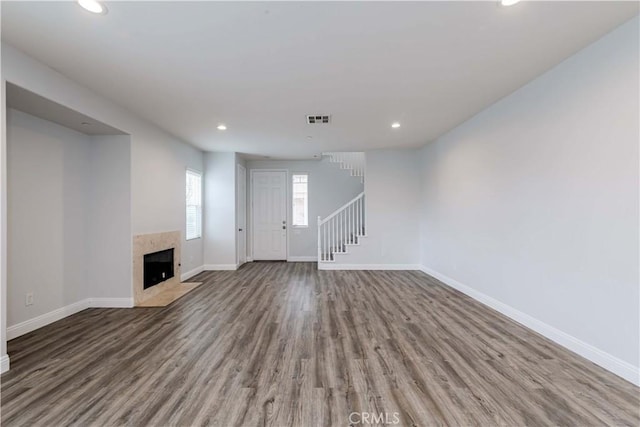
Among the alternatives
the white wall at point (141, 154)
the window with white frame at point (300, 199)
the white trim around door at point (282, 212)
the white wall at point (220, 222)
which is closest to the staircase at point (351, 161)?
the window with white frame at point (300, 199)

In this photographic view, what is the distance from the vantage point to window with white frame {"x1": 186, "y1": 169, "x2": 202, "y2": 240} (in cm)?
582

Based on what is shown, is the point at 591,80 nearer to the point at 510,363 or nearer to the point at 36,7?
the point at 510,363

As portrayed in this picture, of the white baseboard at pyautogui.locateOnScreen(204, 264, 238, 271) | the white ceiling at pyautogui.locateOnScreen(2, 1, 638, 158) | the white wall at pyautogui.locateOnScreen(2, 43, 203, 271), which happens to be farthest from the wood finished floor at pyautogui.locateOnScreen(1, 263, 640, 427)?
the white ceiling at pyautogui.locateOnScreen(2, 1, 638, 158)

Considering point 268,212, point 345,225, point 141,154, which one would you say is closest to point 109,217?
point 141,154

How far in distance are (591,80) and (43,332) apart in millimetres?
5874

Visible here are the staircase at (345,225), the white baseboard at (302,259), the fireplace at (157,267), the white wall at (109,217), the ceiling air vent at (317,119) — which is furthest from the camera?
the white baseboard at (302,259)

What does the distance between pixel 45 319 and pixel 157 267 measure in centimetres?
144

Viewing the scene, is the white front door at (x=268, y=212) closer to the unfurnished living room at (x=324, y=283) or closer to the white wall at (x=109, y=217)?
the unfurnished living room at (x=324, y=283)

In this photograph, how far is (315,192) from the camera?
7781 mm

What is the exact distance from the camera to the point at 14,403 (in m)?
1.91

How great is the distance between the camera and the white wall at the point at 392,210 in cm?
640

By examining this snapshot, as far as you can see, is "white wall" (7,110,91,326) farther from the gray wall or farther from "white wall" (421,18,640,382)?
"white wall" (421,18,640,382)

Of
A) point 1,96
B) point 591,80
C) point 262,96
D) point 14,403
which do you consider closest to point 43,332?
point 14,403

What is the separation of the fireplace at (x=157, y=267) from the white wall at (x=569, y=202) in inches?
192
